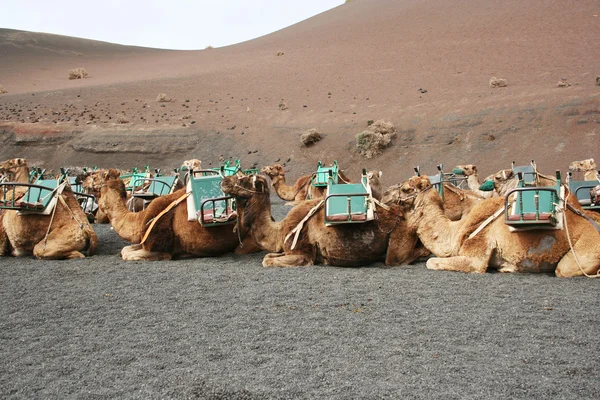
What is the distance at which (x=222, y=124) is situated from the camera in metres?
37.2

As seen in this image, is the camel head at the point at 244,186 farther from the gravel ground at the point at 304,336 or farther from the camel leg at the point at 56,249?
the camel leg at the point at 56,249

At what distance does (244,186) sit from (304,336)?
3.50 metres

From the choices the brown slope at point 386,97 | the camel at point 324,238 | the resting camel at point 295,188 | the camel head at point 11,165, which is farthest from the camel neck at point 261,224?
the brown slope at point 386,97

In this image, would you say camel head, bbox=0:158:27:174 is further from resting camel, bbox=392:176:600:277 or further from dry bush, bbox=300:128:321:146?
dry bush, bbox=300:128:321:146

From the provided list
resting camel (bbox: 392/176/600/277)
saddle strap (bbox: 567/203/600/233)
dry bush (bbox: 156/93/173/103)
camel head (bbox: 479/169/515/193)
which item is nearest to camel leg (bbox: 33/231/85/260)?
resting camel (bbox: 392/176/600/277)

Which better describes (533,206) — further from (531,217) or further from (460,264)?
(460,264)

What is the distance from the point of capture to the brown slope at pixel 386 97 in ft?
89.4

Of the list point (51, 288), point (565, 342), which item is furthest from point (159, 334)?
point (565, 342)

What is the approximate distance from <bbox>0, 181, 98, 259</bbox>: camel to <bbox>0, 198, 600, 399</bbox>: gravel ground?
1.66 m

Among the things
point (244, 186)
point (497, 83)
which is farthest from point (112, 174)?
point (497, 83)

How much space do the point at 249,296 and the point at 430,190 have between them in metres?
2.86

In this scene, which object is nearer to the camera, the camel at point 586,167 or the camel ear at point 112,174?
the camel ear at point 112,174

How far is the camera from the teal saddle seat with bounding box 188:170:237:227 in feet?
27.4

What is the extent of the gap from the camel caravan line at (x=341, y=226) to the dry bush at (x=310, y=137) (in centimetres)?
2104
